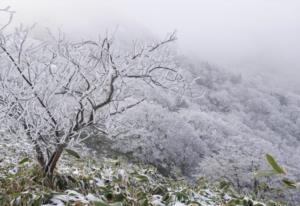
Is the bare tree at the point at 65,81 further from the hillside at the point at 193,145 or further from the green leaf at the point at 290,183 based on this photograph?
the hillside at the point at 193,145

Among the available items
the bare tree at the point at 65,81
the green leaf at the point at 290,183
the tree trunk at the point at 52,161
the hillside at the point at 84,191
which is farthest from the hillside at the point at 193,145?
the green leaf at the point at 290,183

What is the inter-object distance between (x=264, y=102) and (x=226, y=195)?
231 ft

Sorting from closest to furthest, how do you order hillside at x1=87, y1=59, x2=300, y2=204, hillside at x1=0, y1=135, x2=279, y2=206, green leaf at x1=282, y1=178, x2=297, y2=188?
green leaf at x1=282, y1=178, x2=297, y2=188 → hillside at x1=0, y1=135, x2=279, y2=206 → hillside at x1=87, y1=59, x2=300, y2=204

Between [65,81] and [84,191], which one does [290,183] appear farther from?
[65,81]

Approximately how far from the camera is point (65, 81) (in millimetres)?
4234

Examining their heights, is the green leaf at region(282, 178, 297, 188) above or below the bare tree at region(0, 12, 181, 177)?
below

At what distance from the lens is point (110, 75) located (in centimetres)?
409

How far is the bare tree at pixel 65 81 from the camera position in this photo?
4059 millimetres

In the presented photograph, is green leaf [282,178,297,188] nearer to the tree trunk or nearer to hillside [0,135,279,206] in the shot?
hillside [0,135,279,206]

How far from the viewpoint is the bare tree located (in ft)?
13.3

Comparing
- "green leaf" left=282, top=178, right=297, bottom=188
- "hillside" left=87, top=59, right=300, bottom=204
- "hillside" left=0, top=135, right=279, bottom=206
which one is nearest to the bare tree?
"hillside" left=0, top=135, right=279, bottom=206

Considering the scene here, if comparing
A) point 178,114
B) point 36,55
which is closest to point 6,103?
point 36,55

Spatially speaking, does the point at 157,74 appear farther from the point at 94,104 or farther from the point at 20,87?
the point at 20,87

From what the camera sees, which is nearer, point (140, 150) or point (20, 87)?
point (20, 87)
